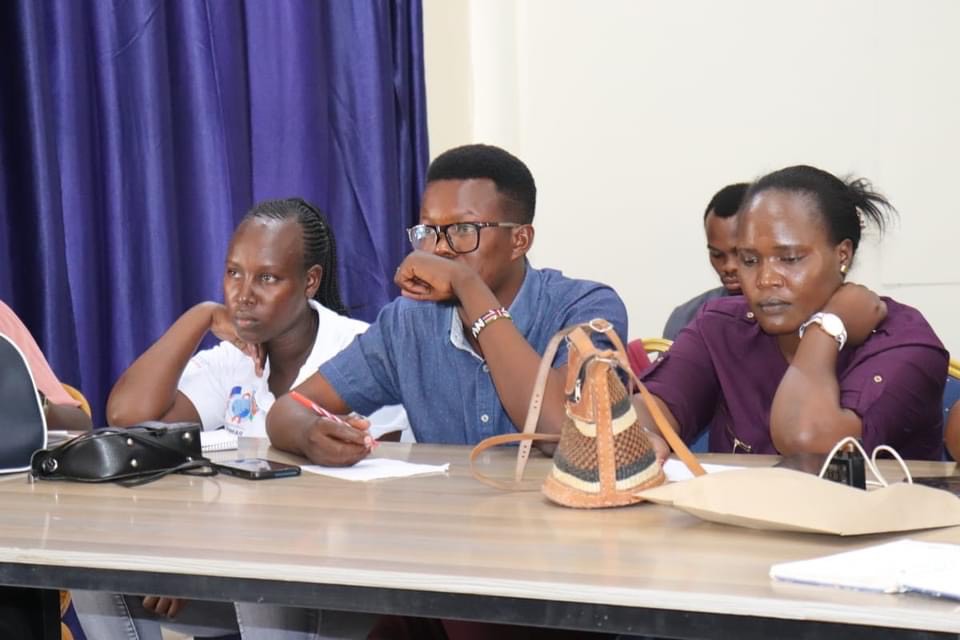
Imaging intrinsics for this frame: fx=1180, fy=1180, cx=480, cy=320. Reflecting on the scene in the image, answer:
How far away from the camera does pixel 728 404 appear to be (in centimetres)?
211

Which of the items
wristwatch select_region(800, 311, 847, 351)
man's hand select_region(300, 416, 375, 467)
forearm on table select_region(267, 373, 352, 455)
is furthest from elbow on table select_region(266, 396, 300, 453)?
wristwatch select_region(800, 311, 847, 351)

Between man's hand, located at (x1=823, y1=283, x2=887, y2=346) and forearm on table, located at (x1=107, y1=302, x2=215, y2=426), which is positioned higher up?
man's hand, located at (x1=823, y1=283, x2=887, y2=346)

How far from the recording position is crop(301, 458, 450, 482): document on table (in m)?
1.69

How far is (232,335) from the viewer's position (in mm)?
2611

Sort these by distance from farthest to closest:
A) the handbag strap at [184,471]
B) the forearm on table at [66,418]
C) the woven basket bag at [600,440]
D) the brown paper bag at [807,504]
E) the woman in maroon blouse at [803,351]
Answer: the forearm on table at [66,418] < the woman in maroon blouse at [803,351] < the handbag strap at [184,471] < the woven basket bag at [600,440] < the brown paper bag at [807,504]

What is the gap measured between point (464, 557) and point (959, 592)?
432 millimetres

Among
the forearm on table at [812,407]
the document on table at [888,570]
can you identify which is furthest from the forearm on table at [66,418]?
the document on table at [888,570]

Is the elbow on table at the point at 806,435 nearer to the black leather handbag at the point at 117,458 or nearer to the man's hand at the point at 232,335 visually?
the black leather handbag at the point at 117,458

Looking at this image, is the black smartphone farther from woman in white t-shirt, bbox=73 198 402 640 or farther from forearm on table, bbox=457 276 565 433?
woman in white t-shirt, bbox=73 198 402 640

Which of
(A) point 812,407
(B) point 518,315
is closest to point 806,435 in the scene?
(A) point 812,407

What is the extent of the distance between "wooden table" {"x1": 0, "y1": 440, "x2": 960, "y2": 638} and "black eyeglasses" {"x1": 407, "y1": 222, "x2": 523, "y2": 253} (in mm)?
708

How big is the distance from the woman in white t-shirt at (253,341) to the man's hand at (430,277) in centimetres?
45

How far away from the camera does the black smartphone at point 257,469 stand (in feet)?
5.53

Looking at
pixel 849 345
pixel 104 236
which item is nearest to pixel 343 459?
pixel 849 345
